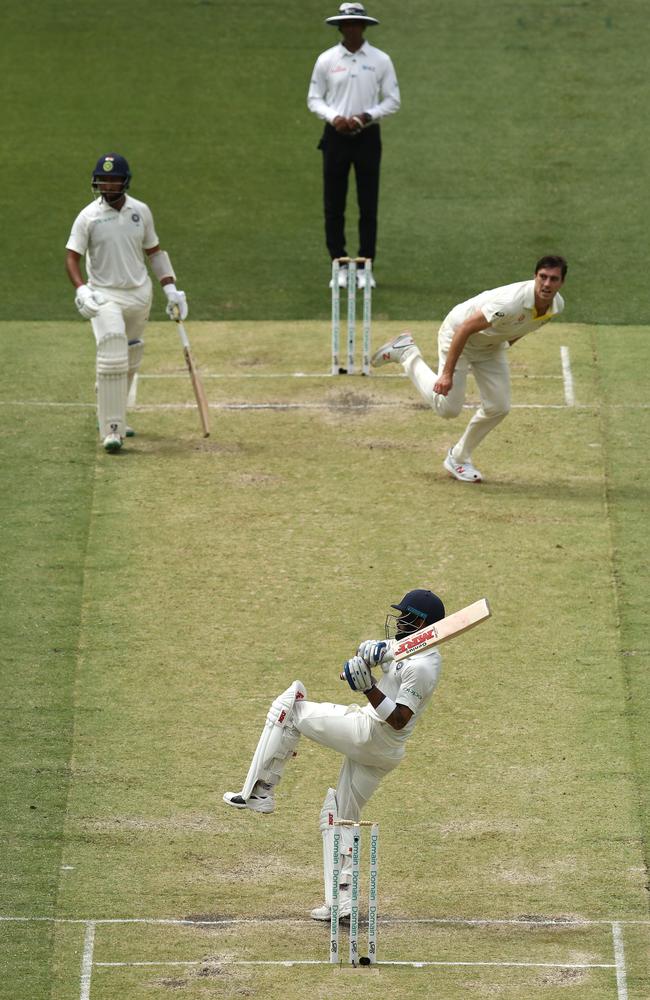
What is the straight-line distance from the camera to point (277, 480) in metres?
14.5

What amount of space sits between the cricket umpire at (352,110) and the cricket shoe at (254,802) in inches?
339

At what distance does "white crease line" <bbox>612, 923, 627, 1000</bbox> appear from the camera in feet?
28.8

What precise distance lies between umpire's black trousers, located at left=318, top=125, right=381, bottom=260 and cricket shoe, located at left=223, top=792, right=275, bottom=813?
9.22m

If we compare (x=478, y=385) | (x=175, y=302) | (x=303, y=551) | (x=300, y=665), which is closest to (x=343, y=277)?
(x=175, y=302)

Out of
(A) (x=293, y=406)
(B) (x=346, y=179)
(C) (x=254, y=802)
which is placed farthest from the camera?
(B) (x=346, y=179)

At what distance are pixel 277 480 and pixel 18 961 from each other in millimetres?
6152

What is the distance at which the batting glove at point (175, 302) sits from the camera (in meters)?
14.9

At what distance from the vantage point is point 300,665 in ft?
38.7

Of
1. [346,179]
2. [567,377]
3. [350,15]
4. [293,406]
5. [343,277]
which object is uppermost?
[350,15]

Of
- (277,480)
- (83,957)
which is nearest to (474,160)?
(277,480)

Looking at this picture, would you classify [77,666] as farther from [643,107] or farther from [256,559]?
[643,107]

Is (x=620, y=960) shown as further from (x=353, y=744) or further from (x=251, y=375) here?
(x=251, y=375)

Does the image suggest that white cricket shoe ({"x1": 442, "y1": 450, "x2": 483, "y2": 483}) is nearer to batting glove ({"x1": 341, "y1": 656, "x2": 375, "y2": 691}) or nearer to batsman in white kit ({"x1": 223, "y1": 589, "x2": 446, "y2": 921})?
batsman in white kit ({"x1": 223, "y1": 589, "x2": 446, "y2": 921})

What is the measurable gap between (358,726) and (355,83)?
9714mm
